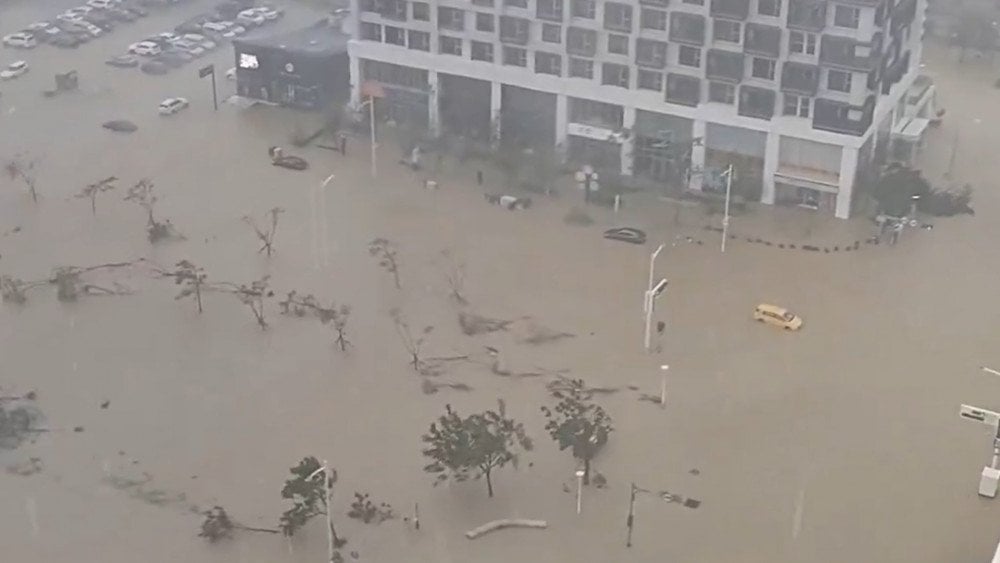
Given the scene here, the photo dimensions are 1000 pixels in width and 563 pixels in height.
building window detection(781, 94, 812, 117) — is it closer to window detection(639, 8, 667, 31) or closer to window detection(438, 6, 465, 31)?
window detection(639, 8, 667, 31)

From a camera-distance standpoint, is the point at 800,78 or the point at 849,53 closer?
the point at 849,53

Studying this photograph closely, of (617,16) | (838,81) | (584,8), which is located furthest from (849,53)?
(584,8)

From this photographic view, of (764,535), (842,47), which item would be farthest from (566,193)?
(764,535)

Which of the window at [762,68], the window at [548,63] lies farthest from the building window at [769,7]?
the window at [548,63]

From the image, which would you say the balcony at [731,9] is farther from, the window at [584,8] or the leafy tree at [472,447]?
the leafy tree at [472,447]

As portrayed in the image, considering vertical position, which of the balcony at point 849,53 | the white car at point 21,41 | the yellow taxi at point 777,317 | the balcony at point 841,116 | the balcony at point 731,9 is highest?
the balcony at point 731,9

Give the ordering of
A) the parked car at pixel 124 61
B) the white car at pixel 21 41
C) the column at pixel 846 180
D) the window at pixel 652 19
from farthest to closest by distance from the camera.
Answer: the white car at pixel 21 41 → the parked car at pixel 124 61 → the window at pixel 652 19 → the column at pixel 846 180

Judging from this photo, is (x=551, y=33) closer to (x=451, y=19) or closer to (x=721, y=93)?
(x=451, y=19)
